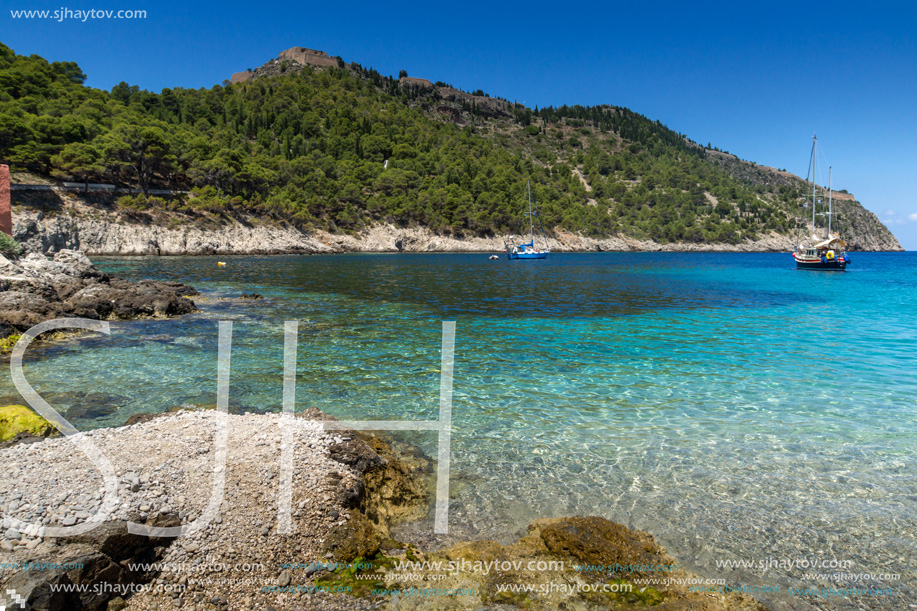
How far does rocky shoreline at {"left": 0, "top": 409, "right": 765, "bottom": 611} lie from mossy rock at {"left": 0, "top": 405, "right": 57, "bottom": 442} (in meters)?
1.48

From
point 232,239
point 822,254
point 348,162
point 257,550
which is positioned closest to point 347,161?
point 348,162

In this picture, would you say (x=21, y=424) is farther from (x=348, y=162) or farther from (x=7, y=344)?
(x=348, y=162)

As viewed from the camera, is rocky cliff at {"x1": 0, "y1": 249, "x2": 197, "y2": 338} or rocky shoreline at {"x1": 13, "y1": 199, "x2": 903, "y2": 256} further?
rocky shoreline at {"x1": 13, "y1": 199, "x2": 903, "y2": 256}

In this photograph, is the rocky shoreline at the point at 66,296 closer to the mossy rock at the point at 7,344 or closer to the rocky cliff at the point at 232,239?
the mossy rock at the point at 7,344

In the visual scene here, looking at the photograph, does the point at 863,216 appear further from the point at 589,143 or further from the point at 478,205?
the point at 478,205

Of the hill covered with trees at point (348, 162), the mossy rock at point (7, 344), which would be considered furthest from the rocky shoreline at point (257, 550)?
the hill covered with trees at point (348, 162)

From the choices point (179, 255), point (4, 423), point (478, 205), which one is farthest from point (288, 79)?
point (4, 423)

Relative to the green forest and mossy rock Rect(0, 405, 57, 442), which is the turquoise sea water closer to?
mossy rock Rect(0, 405, 57, 442)

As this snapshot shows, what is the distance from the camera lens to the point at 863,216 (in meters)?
181

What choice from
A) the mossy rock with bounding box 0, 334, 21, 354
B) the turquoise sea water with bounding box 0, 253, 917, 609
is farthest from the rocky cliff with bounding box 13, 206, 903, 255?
the turquoise sea water with bounding box 0, 253, 917, 609

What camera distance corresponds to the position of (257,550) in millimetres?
3680

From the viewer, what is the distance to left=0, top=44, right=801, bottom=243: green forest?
2613 inches

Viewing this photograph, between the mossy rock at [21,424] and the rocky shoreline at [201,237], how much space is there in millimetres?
28107

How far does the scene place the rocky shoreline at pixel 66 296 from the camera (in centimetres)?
1333
